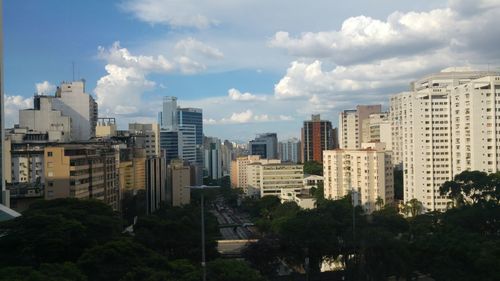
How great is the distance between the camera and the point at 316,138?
5366 cm

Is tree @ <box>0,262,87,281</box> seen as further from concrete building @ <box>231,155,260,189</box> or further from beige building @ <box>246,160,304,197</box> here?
concrete building @ <box>231,155,260,189</box>

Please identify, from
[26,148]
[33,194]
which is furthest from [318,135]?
[33,194]

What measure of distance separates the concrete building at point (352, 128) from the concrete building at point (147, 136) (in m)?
19.3

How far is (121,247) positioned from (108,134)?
26.0m

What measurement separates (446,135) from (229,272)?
2025cm

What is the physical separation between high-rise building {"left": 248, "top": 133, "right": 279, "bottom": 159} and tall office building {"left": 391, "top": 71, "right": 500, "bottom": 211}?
46.5 metres

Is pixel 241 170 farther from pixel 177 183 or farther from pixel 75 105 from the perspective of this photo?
pixel 75 105

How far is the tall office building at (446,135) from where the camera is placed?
2409cm

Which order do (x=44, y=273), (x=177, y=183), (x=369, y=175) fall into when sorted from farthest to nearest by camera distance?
1. (x=177, y=183)
2. (x=369, y=175)
3. (x=44, y=273)

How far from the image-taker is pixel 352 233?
1334 centimetres

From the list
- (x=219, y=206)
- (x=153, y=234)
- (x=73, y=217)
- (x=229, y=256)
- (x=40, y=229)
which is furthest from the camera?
(x=219, y=206)

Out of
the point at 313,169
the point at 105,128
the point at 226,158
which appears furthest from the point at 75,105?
the point at 226,158

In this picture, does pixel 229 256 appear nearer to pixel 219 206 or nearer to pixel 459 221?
pixel 459 221

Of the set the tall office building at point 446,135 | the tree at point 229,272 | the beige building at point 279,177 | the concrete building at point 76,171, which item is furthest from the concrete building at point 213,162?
the tree at point 229,272
